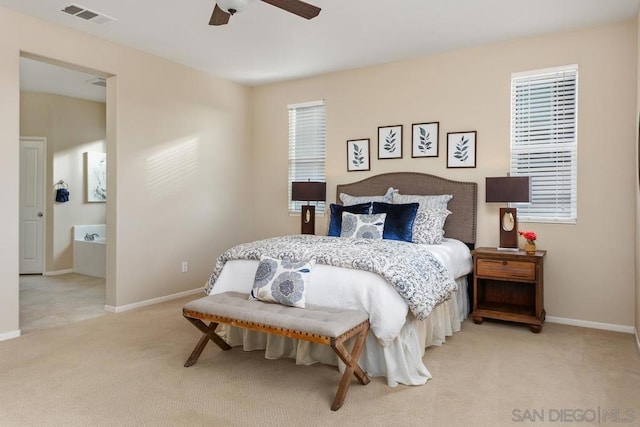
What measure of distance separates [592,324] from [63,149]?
7.15 meters

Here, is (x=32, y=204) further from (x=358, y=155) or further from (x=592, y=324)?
(x=592, y=324)

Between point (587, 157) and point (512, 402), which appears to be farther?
point (587, 157)

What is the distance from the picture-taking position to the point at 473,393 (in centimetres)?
255

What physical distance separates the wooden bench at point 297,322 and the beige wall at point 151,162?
75.2 inches

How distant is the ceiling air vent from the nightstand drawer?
3803mm

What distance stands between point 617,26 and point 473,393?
331 cm

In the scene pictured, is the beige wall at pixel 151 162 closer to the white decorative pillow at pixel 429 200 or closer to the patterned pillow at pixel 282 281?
the patterned pillow at pixel 282 281

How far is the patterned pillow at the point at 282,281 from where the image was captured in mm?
2799

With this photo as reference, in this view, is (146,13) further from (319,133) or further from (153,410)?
(153,410)

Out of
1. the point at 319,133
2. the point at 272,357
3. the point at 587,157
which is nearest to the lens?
the point at 272,357

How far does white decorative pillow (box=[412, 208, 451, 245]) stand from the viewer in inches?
157

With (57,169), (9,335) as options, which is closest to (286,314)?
(9,335)

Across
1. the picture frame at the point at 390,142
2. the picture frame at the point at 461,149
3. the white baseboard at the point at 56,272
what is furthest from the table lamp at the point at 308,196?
the white baseboard at the point at 56,272

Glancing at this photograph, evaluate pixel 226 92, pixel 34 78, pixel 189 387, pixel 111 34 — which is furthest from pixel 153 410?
pixel 34 78
